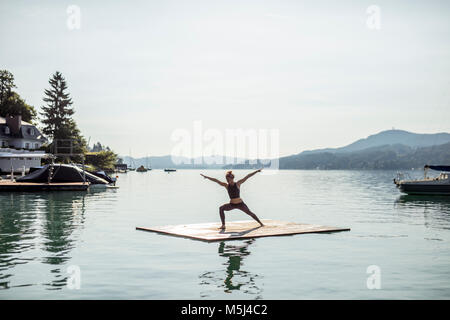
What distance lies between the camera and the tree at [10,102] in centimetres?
10819

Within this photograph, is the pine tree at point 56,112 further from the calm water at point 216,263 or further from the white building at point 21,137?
the calm water at point 216,263

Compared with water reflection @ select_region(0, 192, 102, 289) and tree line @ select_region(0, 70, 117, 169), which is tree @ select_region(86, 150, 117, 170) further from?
water reflection @ select_region(0, 192, 102, 289)

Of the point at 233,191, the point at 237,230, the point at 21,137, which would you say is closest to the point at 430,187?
the point at 237,230

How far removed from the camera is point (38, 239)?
69.5 feet

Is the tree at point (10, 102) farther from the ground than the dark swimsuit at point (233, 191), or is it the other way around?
the tree at point (10, 102)

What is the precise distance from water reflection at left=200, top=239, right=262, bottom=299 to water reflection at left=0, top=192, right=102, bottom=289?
368 cm

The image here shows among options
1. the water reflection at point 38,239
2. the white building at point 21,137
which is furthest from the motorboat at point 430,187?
the white building at point 21,137

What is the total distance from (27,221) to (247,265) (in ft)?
55.3

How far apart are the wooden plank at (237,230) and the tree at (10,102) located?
94.9 metres

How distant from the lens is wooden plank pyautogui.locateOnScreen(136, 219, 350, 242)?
63.8 ft

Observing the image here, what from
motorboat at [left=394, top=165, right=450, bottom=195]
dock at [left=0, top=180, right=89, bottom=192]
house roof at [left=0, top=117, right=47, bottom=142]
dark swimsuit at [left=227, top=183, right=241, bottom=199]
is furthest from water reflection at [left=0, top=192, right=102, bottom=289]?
house roof at [left=0, top=117, right=47, bottom=142]
